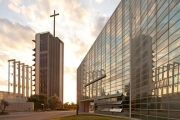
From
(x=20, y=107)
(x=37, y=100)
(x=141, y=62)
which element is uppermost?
(x=141, y=62)

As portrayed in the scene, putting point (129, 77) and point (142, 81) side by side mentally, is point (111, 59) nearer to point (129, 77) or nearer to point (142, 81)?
point (129, 77)

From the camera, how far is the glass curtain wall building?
20.1m

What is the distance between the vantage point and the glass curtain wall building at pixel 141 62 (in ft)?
65.9

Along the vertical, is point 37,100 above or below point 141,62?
below

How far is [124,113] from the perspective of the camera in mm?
Result: 38750

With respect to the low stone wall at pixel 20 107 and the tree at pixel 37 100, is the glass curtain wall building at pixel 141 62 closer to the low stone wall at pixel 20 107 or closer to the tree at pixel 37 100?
the low stone wall at pixel 20 107

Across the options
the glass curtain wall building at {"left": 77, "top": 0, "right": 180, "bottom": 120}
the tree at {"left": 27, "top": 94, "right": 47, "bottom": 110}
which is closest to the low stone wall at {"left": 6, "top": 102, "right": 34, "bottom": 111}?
the tree at {"left": 27, "top": 94, "right": 47, "bottom": 110}

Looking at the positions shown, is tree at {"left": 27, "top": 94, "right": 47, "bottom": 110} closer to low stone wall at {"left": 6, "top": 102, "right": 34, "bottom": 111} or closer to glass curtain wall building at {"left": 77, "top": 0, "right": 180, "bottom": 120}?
low stone wall at {"left": 6, "top": 102, "right": 34, "bottom": 111}

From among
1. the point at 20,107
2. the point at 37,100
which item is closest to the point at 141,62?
the point at 20,107

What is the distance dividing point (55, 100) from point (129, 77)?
217ft

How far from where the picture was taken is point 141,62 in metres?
30.3

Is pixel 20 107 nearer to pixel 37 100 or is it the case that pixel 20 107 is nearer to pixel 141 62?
pixel 37 100

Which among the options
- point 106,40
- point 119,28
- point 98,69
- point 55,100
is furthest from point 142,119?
point 55,100

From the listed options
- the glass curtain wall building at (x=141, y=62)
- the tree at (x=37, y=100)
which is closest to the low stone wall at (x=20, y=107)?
the tree at (x=37, y=100)
